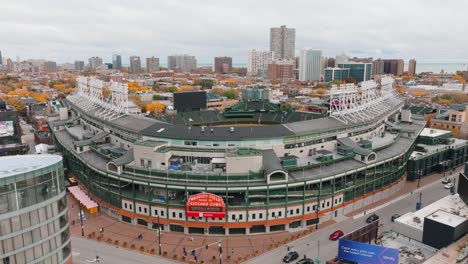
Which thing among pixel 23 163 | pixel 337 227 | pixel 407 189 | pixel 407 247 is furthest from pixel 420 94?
pixel 23 163

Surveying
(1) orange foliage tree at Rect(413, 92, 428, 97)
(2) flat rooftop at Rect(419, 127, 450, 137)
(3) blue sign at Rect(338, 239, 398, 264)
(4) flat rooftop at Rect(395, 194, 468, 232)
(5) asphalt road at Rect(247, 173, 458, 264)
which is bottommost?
(5) asphalt road at Rect(247, 173, 458, 264)

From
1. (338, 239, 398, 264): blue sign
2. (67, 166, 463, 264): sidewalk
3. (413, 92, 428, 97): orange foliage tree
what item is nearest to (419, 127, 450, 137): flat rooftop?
(67, 166, 463, 264): sidewalk

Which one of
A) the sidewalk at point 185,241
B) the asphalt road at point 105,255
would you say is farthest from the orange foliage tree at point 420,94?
the asphalt road at point 105,255

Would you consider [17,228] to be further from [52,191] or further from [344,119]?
[344,119]

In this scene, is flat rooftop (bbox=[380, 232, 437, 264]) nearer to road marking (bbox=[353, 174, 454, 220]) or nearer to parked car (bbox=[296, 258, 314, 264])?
parked car (bbox=[296, 258, 314, 264])

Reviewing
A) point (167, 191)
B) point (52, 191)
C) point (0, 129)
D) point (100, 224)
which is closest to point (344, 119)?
point (167, 191)

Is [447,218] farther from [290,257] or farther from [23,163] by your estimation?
[23,163]

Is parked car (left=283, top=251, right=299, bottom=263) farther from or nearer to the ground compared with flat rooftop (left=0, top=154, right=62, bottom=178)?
nearer to the ground
